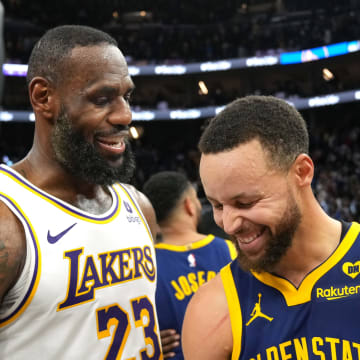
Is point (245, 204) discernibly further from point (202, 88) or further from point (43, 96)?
point (202, 88)

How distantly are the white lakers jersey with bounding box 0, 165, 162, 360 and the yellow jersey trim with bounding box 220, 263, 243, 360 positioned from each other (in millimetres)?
475

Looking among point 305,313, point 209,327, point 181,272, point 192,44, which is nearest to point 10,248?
point 209,327

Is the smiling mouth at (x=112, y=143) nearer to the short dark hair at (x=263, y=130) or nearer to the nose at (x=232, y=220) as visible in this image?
the short dark hair at (x=263, y=130)

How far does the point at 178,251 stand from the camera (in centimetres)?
314

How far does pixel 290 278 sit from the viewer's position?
1.45 m

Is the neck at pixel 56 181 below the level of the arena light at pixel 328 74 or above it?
below

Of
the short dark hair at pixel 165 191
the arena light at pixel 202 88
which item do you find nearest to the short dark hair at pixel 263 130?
the short dark hair at pixel 165 191

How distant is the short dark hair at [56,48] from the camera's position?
1788 millimetres

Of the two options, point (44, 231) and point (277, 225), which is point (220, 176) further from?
point (44, 231)

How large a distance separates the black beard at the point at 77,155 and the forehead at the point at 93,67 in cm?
14

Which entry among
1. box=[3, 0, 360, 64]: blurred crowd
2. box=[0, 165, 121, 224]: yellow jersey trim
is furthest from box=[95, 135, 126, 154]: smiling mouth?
box=[3, 0, 360, 64]: blurred crowd

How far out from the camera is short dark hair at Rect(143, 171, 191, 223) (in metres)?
3.31

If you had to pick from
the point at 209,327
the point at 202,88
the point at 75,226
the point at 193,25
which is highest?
the point at 193,25

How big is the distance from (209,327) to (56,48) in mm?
1148
